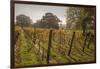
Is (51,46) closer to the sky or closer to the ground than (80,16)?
closer to the ground

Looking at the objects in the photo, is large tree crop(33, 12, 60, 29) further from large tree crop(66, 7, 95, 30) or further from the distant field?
large tree crop(66, 7, 95, 30)

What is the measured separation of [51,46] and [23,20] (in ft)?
1.53

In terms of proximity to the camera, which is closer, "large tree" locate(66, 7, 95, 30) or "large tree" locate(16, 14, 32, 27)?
"large tree" locate(16, 14, 32, 27)

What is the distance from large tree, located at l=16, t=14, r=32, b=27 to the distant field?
0.17ft

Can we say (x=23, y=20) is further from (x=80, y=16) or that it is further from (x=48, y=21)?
(x=80, y=16)

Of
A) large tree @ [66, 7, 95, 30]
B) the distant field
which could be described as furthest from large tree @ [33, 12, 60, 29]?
large tree @ [66, 7, 95, 30]

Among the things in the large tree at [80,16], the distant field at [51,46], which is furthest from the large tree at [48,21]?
the large tree at [80,16]

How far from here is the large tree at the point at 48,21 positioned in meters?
2.12

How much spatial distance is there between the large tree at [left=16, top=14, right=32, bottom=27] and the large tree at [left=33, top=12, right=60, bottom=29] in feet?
0.31

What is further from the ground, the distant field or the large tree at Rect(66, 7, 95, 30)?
the large tree at Rect(66, 7, 95, 30)

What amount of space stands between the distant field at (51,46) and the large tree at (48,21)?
53mm

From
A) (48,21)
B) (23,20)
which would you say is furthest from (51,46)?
(23,20)

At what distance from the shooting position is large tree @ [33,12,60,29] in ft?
6.97

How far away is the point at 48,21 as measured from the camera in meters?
2.16
